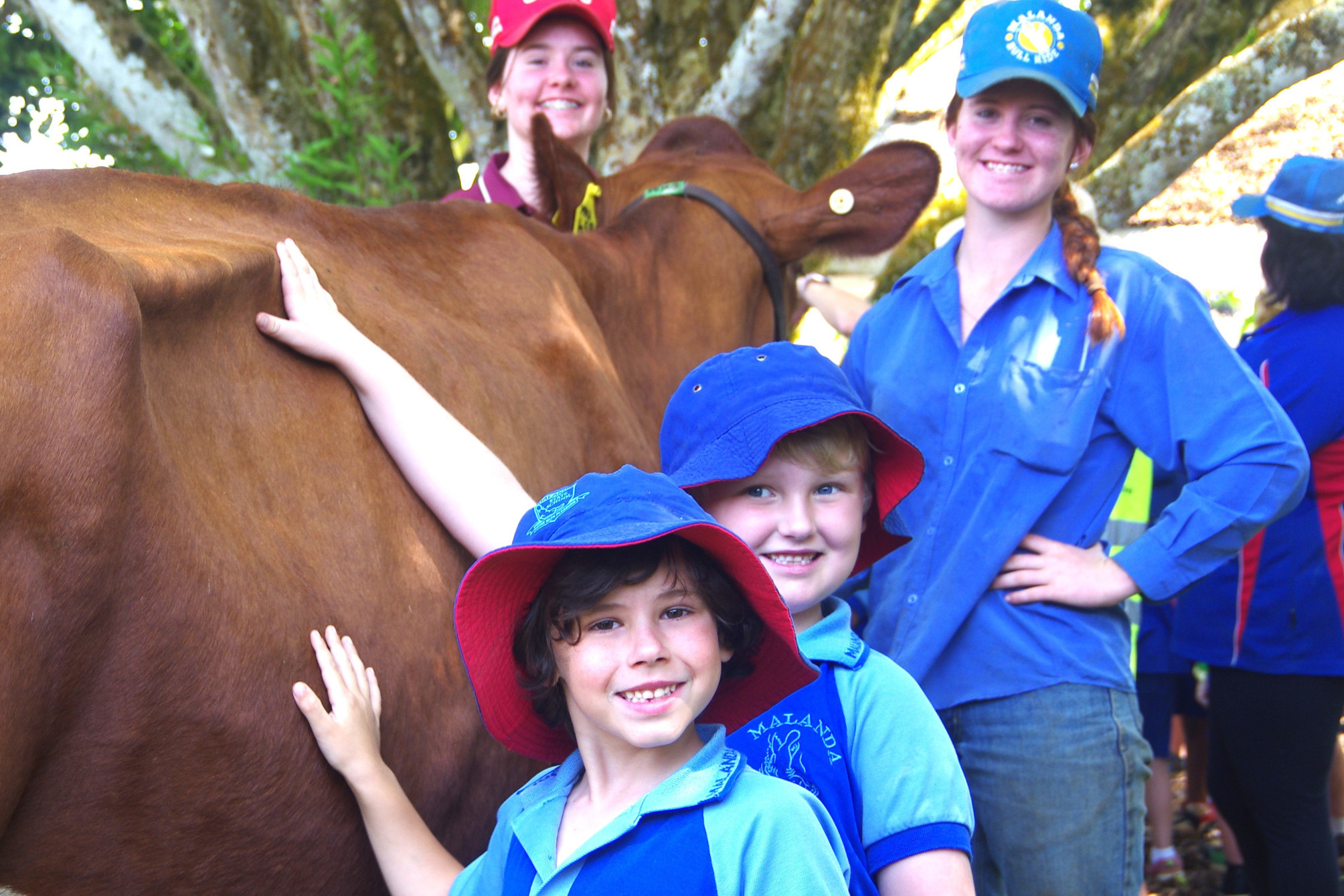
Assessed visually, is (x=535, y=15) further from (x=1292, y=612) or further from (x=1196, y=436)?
(x=1292, y=612)

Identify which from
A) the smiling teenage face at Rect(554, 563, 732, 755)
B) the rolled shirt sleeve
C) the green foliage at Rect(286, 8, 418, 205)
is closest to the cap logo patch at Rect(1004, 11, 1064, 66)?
the rolled shirt sleeve

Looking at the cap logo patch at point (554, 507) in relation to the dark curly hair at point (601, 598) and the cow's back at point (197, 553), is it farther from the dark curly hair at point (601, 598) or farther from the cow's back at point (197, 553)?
the cow's back at point (197, 553)

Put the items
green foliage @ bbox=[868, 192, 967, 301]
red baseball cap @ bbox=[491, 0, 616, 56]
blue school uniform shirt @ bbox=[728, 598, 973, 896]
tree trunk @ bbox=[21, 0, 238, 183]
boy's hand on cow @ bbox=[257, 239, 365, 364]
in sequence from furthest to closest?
green foliage @ bbox=[868, 192, 967, 301] < tree trunk @ bbox=[21, 0, 238, 183] < red baseball cap @ bbox=[491, 0, 616, 56] < boy's hand on cow @ bbox=[257, 239, 365, 364] < blue school uniform shirt @ bbox=[728, 598, 973, 896]

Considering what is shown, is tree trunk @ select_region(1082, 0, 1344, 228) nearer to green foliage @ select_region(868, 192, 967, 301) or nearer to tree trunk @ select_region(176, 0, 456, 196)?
green foliage @ select_region(868, 192, 967, 301)

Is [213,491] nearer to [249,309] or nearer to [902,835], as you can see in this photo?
[249,309]

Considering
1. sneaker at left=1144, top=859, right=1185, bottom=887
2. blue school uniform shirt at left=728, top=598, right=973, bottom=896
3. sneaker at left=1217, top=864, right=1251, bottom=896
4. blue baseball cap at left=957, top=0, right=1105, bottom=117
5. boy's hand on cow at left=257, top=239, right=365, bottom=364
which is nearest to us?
blue school uniform shirt at left=728, top=598, right=973, bottom=896

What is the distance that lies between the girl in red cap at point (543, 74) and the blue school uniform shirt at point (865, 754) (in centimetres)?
218

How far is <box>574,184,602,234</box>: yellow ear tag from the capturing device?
3443mm

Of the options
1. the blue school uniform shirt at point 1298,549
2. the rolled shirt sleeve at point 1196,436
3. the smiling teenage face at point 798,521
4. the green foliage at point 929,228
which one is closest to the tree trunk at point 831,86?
the green foliage at point 929,228

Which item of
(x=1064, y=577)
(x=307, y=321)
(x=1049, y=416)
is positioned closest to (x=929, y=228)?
(x=1049, y=416)

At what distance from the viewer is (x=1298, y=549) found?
3498 millimetres

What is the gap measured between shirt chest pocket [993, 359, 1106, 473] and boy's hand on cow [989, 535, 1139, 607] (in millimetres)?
155

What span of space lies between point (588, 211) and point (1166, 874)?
3.29m

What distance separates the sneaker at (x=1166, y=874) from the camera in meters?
4.52
